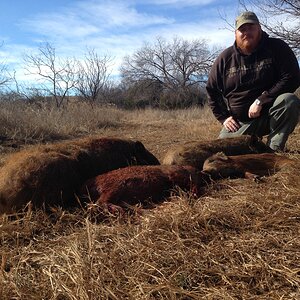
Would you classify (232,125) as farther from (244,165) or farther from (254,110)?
(244,165)

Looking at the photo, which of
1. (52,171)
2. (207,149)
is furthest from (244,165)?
(52,171)

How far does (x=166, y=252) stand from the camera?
1.95 m

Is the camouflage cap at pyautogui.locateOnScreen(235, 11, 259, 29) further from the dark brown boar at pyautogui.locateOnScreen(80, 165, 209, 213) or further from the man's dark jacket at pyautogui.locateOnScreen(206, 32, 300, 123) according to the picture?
the dark brown boar at pyautogui.locateOnScreen(80, 165, 209, 213)

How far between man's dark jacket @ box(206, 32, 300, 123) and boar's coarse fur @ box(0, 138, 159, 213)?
2042mm

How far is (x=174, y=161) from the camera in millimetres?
3838

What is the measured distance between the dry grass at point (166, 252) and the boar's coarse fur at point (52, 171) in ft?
0.48

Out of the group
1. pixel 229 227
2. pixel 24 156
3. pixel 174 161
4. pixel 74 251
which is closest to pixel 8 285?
pixel 74 251

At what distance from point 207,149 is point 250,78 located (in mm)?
1350

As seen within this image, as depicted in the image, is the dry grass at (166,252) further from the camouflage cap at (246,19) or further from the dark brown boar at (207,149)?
the camouflage cap at (246,19)

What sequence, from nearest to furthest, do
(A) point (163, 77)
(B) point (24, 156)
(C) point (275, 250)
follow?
(C) point (275, 250) < (B) point (24, 156) < (A) point (163, 77)

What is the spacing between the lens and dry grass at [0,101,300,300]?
→ 169cm

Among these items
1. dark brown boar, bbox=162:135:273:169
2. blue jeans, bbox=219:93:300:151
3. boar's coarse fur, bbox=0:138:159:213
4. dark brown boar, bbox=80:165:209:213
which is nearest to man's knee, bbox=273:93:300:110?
blue jeans, bbox=219:93:300:151

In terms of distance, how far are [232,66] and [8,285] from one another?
398 centimetres

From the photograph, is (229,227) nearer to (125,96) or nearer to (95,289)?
(95,289)
